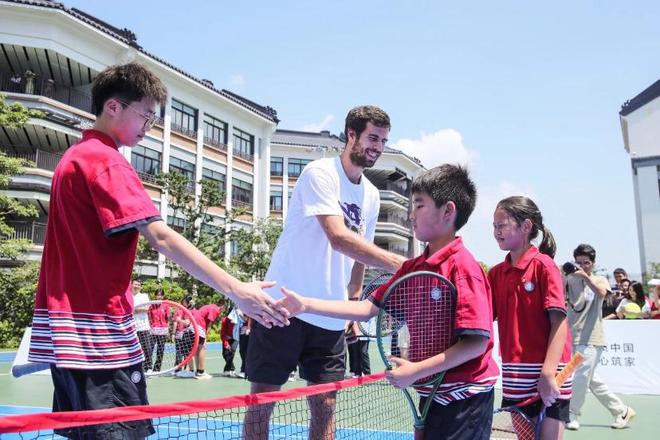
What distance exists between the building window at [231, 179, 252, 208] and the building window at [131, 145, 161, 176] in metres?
7.63

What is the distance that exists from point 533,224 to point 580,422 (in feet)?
17.1

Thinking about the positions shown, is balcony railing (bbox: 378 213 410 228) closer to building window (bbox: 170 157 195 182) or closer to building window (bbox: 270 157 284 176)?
building window (bbox: 270 157 284 176)

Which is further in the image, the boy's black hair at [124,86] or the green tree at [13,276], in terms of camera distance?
the green tree at [13,276]

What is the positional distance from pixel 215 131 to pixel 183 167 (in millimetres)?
4258

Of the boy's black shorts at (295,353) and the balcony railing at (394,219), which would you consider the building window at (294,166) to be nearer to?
the balcony railing at (394,219)

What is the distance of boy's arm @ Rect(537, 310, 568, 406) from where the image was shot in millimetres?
3570

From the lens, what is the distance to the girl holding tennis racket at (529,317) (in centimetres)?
376

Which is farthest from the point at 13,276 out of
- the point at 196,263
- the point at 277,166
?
the point at 277,166

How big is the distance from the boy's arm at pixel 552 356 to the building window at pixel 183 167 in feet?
107

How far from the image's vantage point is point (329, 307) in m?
2.80

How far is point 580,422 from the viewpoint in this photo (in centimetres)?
823

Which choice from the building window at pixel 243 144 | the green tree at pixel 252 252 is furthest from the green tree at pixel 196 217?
the building window at pixel 243 144

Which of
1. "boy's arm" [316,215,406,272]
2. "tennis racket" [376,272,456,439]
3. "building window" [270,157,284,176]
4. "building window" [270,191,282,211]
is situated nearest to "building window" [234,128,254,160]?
"building window" [270,157,284,176]

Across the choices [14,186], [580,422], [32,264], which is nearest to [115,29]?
[14,186]
